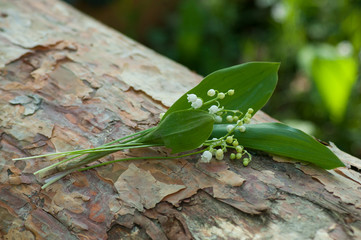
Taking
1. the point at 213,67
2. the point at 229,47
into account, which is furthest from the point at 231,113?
the point at 229,47

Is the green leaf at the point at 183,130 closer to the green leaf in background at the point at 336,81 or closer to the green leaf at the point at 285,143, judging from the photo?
the green leaf at the point at 285,143

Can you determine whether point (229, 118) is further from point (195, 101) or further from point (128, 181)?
point (128, 181)

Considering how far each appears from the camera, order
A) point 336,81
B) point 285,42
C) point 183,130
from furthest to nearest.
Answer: point 285,42 < point 336,81 < point 183,130

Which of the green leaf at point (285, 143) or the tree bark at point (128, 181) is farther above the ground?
the green leaf at point (285, 143)

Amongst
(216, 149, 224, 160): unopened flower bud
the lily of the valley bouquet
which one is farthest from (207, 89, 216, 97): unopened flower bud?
(216, 149, 224, 160): unopened flower bud

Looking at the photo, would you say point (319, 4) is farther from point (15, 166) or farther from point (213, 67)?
point (15, 166)

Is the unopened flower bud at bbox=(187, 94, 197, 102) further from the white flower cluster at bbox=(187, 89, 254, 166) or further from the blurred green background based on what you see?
the blurred green background

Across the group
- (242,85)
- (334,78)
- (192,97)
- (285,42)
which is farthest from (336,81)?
(192,97)

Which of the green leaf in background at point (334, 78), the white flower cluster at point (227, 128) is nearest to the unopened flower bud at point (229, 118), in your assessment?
the white flower cluster at point (227, 128)
